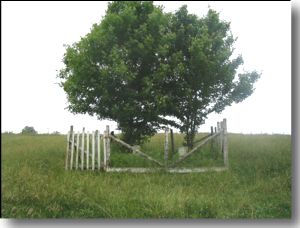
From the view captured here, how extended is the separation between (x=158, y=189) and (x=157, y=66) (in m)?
5.36

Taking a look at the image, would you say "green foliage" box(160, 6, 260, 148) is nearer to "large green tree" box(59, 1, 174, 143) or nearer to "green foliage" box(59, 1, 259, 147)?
"green foliage" box(59, 1, 259, 147)

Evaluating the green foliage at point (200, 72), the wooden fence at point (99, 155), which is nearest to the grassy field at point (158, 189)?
the wooden fence at point (99, 155)

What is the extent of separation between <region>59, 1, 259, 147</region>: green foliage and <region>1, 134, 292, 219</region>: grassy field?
2.25 metres

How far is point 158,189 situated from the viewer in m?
Result: 9.23

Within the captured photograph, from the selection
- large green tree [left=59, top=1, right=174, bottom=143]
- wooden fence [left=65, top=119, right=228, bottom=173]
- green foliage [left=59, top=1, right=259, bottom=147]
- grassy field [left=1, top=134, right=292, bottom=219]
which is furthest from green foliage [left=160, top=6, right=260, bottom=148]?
grassy field [left=1, top=134, right=292, bottom=219]

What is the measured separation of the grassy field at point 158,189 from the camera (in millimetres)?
8039

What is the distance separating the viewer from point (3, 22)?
905 centimetres

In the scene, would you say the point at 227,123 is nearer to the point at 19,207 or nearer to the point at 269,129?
the point at 269,129

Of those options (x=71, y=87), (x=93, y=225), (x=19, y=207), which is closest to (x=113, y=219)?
(x=93, y=225)

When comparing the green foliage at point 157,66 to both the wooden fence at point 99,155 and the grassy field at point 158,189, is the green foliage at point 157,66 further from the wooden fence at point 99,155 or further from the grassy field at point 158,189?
the grassy field at point 158,189

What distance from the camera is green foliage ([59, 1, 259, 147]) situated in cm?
1335

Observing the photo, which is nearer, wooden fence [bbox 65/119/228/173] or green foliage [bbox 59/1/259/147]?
wooden fence [bbox 65/119/228/173]

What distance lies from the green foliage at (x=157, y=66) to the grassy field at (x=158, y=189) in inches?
88.7

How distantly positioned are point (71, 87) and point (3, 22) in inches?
228
